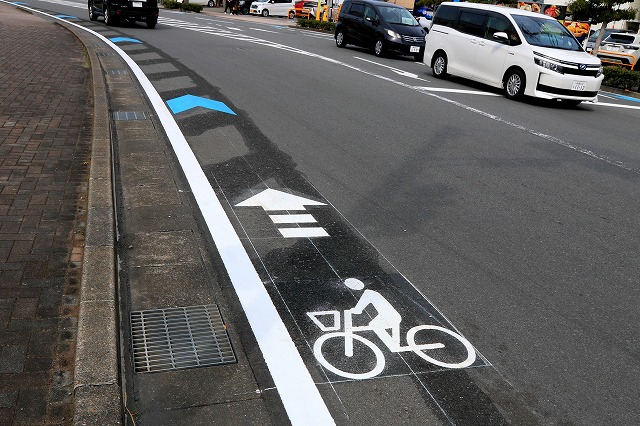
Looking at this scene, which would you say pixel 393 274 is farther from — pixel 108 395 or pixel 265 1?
pixel 265 1

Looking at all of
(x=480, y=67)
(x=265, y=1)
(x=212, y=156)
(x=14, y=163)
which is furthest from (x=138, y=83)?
(x=265, y=1)

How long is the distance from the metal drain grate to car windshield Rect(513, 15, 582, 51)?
1286 centimetres

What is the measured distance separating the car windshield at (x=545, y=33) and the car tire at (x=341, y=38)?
963 cm

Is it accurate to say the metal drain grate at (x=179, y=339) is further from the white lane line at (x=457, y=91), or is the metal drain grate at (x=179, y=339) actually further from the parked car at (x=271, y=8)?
the parked car at (x=271, y=8)

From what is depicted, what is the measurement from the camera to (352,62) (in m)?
19.9

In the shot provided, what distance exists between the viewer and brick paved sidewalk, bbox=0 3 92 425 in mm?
3533

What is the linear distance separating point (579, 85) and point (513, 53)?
1689 mm

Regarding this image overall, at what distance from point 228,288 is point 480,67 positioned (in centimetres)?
1304

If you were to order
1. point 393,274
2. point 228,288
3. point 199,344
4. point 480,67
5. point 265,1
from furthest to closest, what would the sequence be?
point 265,1 < point 480,67 < point 393,274 < point 228,288 < point 199,344

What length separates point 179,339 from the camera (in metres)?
4.23

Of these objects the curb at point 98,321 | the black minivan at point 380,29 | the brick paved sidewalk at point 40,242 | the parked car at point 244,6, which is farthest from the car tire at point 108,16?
the parked car at point 244,6

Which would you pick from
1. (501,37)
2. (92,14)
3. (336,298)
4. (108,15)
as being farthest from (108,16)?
(336,298)

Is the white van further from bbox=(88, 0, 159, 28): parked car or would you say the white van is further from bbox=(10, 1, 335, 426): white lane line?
bbox=(88, 0, 159, 28): parked car

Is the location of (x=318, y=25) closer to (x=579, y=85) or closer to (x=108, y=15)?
(x=108, y=15)
